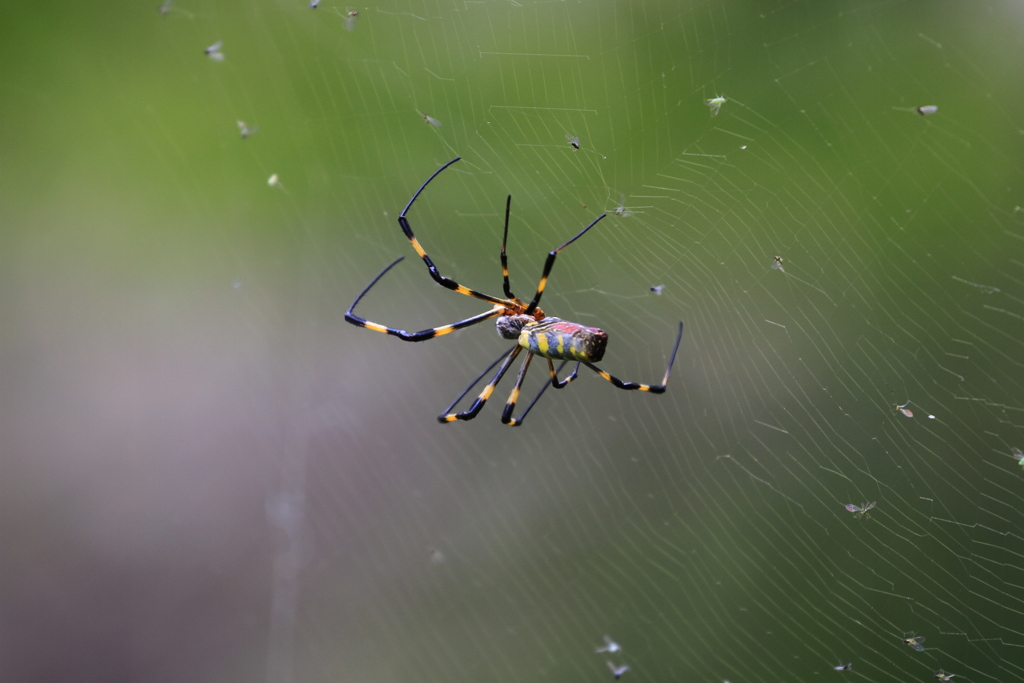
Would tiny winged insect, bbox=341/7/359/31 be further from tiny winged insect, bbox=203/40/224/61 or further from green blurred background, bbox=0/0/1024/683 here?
Answer: tiny winged insect, bbox=203/40/224/61

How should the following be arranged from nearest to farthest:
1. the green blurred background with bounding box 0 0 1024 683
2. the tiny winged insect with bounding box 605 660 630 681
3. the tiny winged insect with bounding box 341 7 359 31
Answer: the tiny winged insect with bounding box 341 7 359 31 → the green blurred background with bounding box 0 0 1024 683 → the tiny winged insect with bounding box 605 660 630 681

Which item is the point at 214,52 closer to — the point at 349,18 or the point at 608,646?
the point at 349,18

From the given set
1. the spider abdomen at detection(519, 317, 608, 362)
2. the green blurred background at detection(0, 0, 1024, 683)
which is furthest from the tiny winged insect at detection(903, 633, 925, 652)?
the spider abdomen at detection(519, 317, 608, 362)

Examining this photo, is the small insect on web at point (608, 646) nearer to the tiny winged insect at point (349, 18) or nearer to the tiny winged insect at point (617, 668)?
the tiny winged insect at point (617, 668)

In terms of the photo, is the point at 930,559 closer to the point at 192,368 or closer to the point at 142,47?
the point at 192,368

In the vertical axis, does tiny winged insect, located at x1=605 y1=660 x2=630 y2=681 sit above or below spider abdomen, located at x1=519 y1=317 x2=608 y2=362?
below

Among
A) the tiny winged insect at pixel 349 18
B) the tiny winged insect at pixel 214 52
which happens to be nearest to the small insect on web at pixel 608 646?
the tiny winged insect at pixel 349 18

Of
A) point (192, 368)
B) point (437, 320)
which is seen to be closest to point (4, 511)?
point (192, 368)
